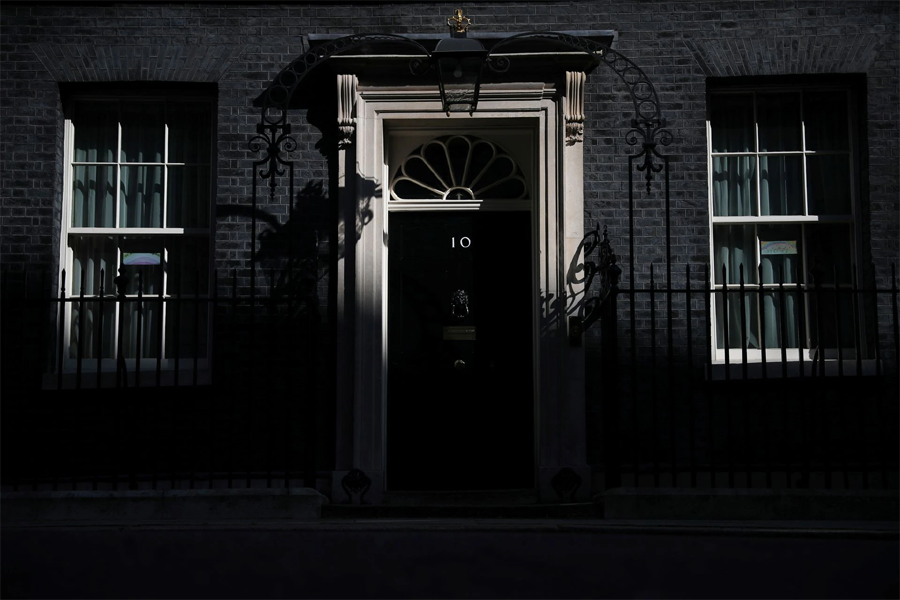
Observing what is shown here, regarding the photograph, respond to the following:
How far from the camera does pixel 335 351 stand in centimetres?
798

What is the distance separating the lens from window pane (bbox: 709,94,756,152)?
8367mm

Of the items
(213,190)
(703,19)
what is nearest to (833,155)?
(703,19)

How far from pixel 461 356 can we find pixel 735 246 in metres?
2.57

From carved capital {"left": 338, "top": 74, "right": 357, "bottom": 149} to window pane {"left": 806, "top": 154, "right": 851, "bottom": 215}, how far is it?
395cm

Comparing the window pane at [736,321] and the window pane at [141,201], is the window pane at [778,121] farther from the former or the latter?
Answer: the window pane at [141,201]

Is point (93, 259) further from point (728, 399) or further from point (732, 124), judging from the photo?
point (732, 124)

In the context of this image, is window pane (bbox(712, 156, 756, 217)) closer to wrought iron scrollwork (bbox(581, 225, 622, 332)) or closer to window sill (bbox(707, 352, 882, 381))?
wrought iron scrollwork (bbox(581, 225, 622, 332))

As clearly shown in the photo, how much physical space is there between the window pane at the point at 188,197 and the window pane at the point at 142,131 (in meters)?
0.26

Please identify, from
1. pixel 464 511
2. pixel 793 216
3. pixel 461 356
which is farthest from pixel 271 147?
pixel 793 216

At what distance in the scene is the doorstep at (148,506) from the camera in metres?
7.04

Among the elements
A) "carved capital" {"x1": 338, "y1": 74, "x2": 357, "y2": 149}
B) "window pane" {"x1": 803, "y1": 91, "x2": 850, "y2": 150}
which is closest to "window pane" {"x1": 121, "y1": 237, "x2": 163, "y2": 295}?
"carved capital" {"x1": 338, "y1": 74, "x2": 357, "y2": 149}

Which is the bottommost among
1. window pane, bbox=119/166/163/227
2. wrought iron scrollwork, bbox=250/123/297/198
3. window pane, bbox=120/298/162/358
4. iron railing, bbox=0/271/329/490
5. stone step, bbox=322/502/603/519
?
stone step, bbox=322/502/603/519

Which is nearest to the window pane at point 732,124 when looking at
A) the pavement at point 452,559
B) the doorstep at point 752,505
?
the doorstep at point 752,505

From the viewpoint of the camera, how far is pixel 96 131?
27.6 feet
